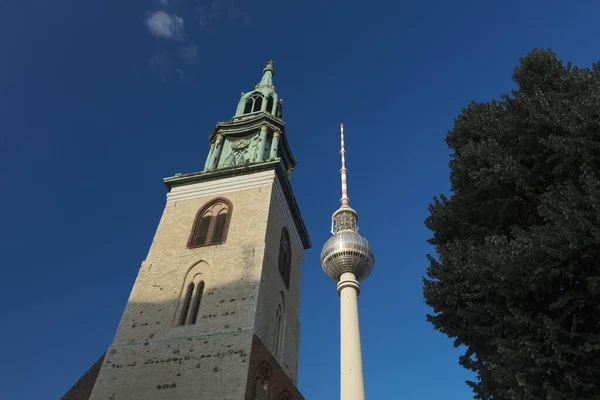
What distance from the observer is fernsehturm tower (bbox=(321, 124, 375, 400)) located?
18.4 metres

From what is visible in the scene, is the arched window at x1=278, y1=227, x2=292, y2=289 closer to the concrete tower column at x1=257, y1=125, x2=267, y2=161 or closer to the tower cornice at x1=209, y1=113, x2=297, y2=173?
the concrete tower column at x1=257, y1=125, x2=267, y2=161

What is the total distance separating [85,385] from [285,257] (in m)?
9.98

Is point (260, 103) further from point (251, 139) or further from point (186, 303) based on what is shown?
point (186, 303)

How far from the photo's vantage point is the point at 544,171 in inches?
414

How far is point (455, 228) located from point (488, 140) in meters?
2.23

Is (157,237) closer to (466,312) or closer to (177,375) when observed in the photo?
(177,375)

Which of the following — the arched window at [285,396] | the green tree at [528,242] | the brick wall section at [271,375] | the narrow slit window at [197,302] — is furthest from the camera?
the narrow slit window at [197,302]

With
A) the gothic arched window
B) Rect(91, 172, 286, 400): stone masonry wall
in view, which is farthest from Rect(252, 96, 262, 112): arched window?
Rect(91, 172, 286, 400): stone masonry wall

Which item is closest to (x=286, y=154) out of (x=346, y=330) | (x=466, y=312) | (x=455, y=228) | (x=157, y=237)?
(x=157, y=237)

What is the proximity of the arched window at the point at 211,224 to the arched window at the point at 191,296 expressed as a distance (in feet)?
4.77

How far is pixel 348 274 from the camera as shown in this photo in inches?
916

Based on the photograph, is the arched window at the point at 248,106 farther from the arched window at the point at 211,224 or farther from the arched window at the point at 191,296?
the arched window at the point at 191,296

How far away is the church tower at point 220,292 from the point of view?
16.4m

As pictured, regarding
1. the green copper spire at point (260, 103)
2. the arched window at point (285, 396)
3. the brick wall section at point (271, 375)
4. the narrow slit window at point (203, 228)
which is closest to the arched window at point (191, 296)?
the narrow slit window at point (203, 228)
